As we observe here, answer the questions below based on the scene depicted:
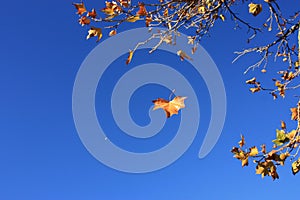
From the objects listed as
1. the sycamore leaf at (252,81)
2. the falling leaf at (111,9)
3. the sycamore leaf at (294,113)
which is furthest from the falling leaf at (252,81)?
the falling leaf at (111,9)

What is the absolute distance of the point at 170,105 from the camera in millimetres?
1955

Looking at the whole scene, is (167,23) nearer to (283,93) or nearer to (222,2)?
(222,2)

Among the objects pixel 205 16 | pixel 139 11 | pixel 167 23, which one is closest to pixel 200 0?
pixel 205 16

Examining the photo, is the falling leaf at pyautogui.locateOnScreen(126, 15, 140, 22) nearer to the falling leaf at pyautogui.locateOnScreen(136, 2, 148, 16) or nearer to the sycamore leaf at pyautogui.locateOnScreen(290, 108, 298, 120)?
the falling leaf at pyautogui.locateOnScreen(136, 2, 148, 16)

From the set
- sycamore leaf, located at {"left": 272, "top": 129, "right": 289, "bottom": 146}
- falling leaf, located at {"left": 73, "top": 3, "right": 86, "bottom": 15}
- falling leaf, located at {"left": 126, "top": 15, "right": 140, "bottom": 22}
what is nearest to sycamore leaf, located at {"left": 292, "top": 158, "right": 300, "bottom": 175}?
sycamore leaf, located at {"left": 272, "top": 129, "right": 289, "bottom": 146}

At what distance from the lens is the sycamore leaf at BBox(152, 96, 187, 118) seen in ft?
6.29

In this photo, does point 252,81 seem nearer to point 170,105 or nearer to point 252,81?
point 252,81

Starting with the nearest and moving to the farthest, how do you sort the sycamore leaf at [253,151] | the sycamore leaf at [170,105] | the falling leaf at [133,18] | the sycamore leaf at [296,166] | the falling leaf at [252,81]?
the sycamore leaf at [170,105] → the sycamore leaf at [296,166] → the sycamore leaf at [253,151] → the falling leaf at [133,18] → the falling leaf at [252,81]

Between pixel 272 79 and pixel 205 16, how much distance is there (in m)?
0.80

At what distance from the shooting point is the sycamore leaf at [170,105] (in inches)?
75.5

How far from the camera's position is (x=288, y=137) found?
90.8 inches

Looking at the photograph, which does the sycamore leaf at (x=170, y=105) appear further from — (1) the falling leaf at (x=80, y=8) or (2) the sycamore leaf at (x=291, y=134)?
(1) the falling leaf at (x=80, y=8)

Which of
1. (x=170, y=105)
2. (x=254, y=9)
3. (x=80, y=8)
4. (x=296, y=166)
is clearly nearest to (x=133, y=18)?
(x=80, y=8)

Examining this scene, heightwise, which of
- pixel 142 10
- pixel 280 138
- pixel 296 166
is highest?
pixel 142 10
